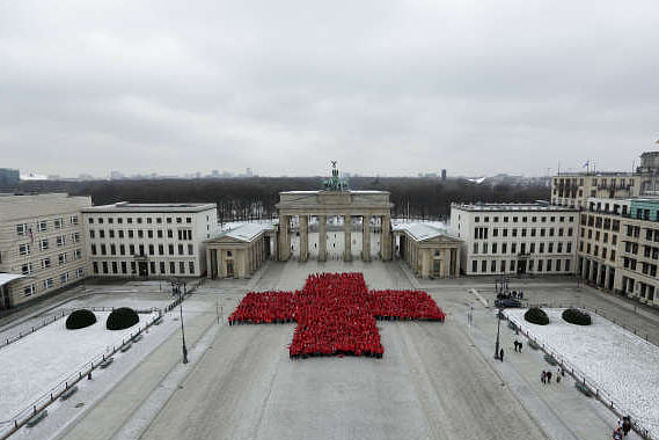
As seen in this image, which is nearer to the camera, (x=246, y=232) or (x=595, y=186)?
(x=595, y=186)

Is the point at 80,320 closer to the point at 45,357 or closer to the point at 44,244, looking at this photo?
the point at 45,357

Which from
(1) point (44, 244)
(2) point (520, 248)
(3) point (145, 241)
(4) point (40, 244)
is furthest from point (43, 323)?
(2) point (520, 248)

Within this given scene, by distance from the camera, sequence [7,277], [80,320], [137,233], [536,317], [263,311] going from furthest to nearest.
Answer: [137,233] → [7,277] → [263,311] → [536,317] → [80,320]

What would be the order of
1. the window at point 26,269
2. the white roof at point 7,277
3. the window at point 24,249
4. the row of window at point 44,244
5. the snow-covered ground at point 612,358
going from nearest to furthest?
the snow-covered ground at point 612,358
the white roof at point 7,277
the window at point 24,249
the row of window at point 44,244
the window at point 26,269

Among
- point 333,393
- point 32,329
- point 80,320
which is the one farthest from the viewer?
point 80,320

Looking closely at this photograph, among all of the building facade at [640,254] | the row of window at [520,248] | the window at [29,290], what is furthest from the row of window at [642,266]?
the window at [29,290]

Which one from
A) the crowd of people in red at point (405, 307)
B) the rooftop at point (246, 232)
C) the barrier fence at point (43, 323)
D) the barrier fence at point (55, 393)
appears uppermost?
the rooftop at point (246, 232)

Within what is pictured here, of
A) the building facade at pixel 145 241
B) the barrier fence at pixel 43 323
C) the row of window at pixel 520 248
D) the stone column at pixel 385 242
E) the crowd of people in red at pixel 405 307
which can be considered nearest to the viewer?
the barrier fence at pixel 43 323

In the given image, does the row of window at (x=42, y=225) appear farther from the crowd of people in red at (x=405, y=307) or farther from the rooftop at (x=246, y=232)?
the crowd of people in red at (x=405, y=307)
